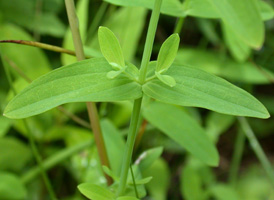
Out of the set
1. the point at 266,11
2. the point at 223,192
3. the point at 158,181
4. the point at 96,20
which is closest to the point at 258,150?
the point at 223,192

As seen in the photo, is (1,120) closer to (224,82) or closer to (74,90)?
(74,90)

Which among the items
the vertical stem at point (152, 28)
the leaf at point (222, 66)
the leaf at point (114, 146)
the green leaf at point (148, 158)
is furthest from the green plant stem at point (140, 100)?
the leaf at point (222, 66)

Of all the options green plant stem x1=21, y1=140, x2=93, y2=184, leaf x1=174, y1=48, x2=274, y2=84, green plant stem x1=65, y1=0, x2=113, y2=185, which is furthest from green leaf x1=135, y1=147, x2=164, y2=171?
leaf x1=174, y1=48, x2=274, y2=84

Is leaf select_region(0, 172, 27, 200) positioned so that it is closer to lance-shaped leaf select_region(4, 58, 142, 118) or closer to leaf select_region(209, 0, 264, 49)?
lance-shaped leaf select_region(4, 58, 142, 118)

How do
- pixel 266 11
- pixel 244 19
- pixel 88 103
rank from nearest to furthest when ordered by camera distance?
pixel 244 19 → pixel 88 103 → pixel 266 11

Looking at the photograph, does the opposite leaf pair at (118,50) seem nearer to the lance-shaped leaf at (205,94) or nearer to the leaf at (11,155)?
the lance-shaped leaf at (205,94)

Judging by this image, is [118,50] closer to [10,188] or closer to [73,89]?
[73,89]
